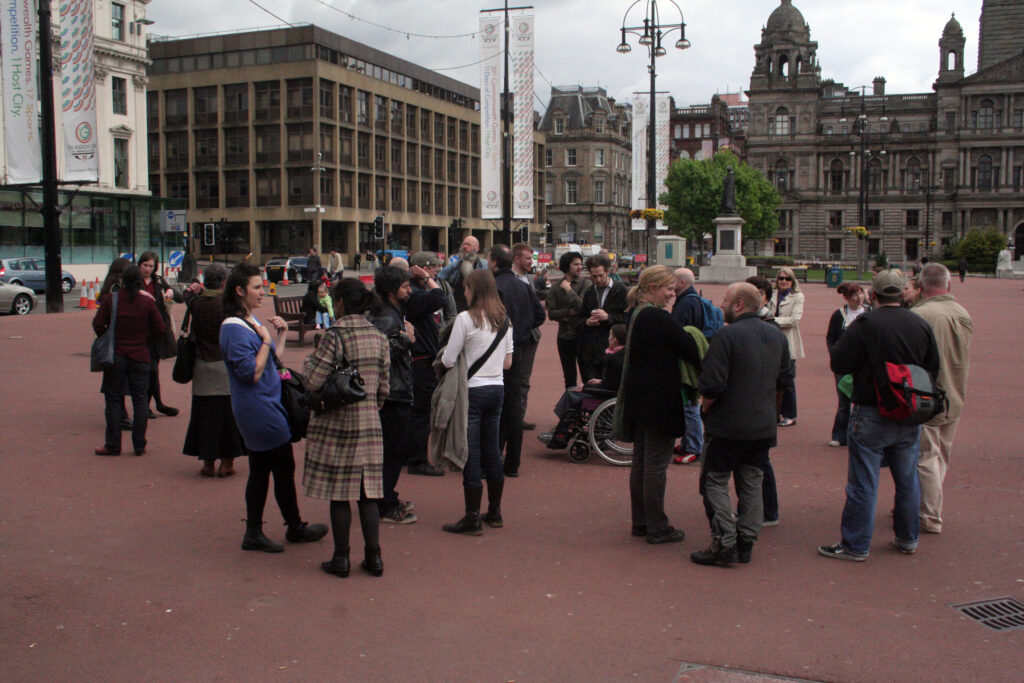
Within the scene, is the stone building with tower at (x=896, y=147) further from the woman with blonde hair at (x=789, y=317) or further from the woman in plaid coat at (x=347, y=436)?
the woman in plaid coat at (x=347, y=436)

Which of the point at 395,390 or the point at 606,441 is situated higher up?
the point at 395,390

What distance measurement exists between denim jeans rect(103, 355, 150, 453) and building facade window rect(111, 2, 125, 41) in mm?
50044

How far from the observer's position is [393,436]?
661cm

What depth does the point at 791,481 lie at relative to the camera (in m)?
8.24

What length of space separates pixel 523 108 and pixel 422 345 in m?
17.6

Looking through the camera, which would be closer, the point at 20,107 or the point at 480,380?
the point at 480,380

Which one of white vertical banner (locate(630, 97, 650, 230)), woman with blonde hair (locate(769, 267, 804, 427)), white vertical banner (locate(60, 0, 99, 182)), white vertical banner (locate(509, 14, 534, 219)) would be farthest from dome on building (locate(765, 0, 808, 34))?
woman with blonde hair (locate(769, 267, 804, 427))

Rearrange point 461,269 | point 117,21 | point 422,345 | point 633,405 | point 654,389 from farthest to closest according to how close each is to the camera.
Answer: point 117,21
point 461,269
point 422,345
point 633,405
point 654,389

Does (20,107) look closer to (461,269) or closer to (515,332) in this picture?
(461,269)

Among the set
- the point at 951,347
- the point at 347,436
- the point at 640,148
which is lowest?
the point at 347,436

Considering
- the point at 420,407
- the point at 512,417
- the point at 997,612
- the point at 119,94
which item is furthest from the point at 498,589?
the point at 119,94

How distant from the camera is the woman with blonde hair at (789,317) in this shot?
1074 centimetres

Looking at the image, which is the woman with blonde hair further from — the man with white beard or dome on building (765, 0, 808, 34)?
dome on building (765, 0, 808, 34)

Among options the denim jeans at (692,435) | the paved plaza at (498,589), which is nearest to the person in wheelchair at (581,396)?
the paved plaza at (498,589)
